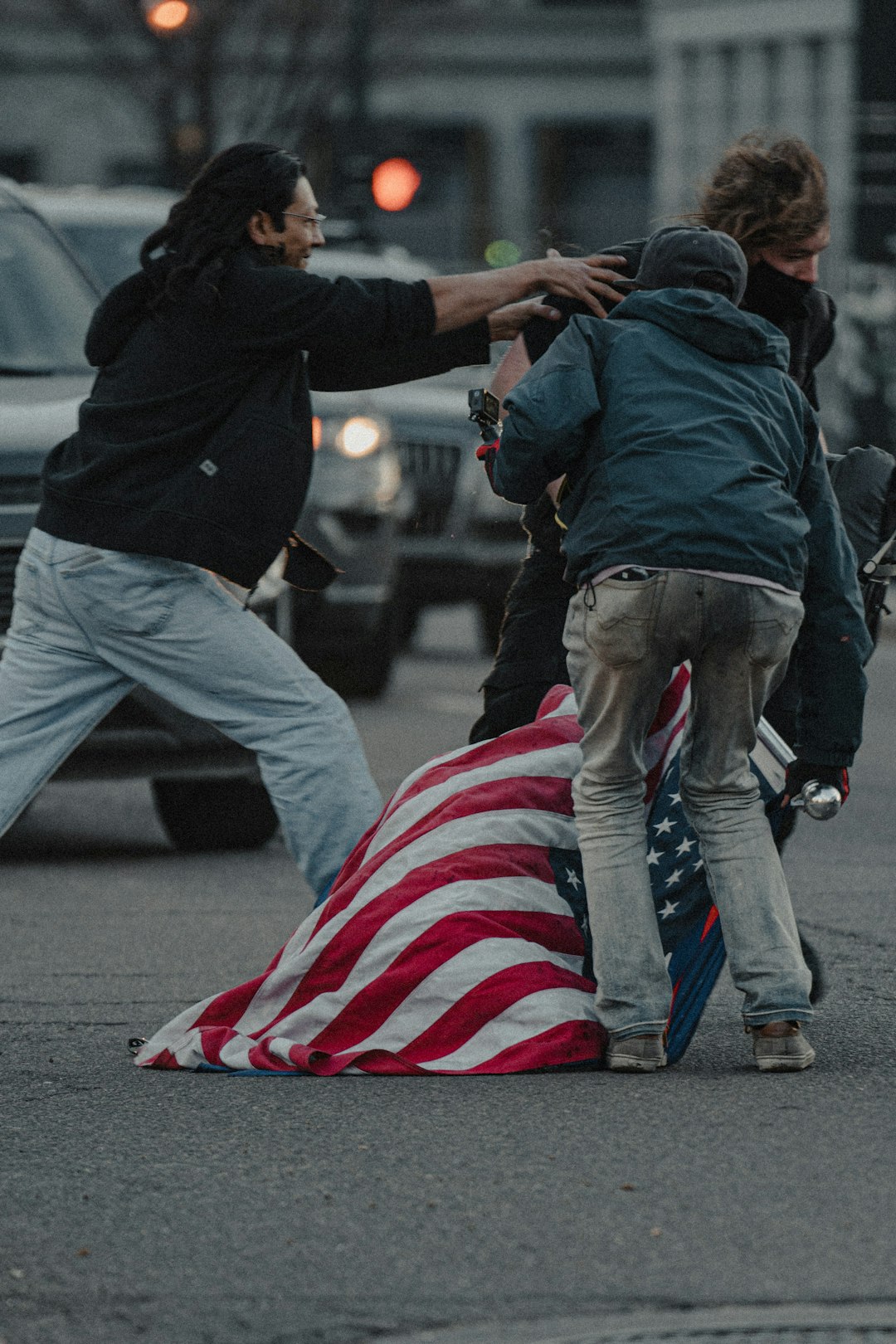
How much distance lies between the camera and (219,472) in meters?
5.23

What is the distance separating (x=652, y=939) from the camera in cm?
480

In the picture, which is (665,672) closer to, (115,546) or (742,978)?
(742,978)

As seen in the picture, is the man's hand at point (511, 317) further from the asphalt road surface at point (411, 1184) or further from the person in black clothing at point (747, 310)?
the asphalt road surface at point (411, 1184)

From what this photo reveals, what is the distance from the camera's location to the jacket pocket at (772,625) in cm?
466

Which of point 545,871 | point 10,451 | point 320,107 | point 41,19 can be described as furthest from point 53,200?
point 41,19

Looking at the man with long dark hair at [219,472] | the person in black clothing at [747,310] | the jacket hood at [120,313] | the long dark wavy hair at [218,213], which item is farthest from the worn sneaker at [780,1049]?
the jacket hood at [120,313]

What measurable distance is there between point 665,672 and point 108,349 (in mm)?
1457

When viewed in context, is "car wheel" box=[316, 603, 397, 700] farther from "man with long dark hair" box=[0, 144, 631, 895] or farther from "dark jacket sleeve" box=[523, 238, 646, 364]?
"dark jacket sleeve" box=[523, 238, 646, 364]

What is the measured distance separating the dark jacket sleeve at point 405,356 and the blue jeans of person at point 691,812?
699 millimetres

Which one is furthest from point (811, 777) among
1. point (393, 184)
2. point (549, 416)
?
point (393, 184)

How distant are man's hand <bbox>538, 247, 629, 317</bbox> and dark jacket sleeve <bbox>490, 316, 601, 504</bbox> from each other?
30 cm

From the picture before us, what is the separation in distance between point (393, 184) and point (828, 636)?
498 inches

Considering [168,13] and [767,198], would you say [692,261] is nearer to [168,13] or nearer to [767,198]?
[767,198]

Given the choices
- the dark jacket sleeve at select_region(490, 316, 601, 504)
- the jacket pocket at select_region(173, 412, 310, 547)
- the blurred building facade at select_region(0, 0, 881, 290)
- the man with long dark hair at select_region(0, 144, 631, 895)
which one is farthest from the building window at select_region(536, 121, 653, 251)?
the dark jacket sleeve at select_region(490, 316, 601, 504)
